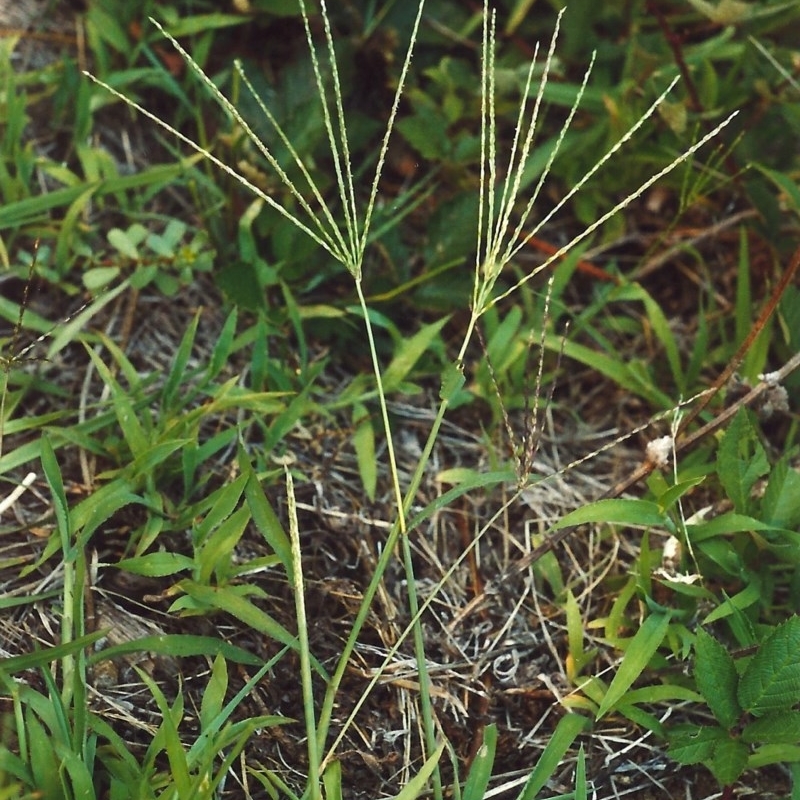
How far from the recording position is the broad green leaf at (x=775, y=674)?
1.31m

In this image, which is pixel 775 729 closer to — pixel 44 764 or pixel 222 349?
pixel 44 764

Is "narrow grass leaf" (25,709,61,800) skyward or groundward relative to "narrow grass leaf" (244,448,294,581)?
groundward

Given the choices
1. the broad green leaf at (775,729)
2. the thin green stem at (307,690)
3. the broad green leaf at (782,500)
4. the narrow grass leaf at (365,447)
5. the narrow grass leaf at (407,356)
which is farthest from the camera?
the narrow grass leaf at (407,356)

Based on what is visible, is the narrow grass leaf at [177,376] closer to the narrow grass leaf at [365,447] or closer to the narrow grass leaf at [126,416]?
the narrow grass leaf at [126,416]

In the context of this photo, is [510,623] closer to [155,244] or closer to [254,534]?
[254,534]

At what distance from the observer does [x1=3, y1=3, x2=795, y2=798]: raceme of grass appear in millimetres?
1264

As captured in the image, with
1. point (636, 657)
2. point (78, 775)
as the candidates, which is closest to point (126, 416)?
point (78, 775)

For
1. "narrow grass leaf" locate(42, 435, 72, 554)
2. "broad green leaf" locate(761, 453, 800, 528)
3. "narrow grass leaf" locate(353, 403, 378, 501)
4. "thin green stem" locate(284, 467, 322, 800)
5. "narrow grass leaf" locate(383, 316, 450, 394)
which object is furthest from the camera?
"narrow grass leaf" locate(383, 316, 450, 394)

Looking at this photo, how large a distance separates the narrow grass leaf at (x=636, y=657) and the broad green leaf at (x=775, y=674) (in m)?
0.16

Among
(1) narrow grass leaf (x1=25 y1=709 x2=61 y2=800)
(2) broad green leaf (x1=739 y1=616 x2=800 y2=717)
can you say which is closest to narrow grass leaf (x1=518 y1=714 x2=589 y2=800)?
(2) broad green leaf (x1=739 y1=616 x2=800 y2=717)

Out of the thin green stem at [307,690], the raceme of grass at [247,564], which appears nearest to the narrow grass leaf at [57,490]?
the raceme of grass at [247,564]

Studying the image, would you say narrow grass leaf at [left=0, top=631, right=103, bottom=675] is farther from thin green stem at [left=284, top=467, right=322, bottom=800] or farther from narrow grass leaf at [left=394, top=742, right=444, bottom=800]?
narrow grass leaf at [left=394, top=742, right=444, bottom=800]

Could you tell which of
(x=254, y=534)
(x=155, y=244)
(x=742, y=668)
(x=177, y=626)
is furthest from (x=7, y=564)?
(x=742, y=668)

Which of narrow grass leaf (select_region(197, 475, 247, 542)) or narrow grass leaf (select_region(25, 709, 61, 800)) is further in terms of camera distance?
narrow grass leaf (select_region(197, 475, 247, 542))
